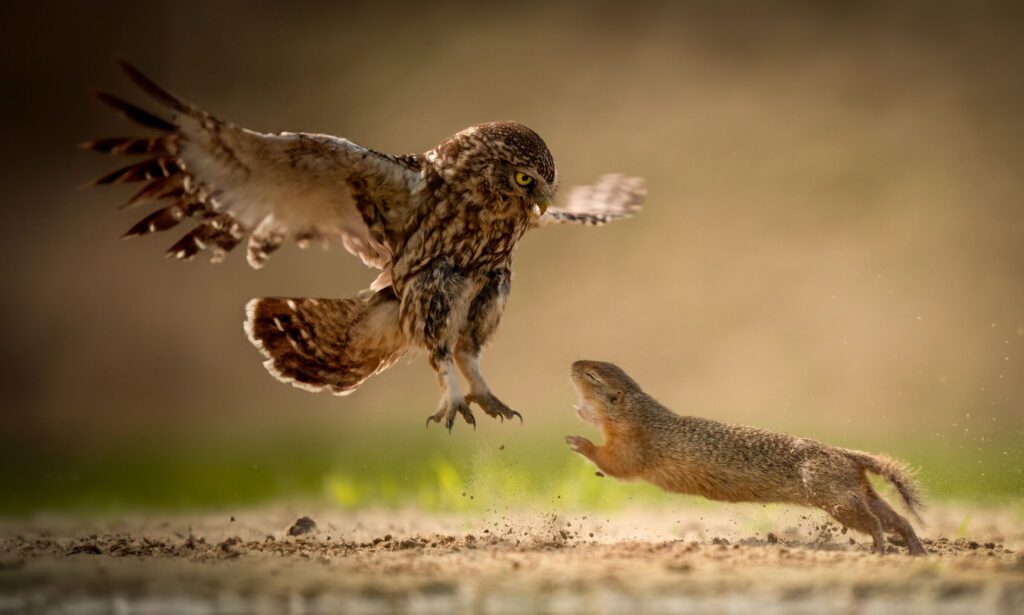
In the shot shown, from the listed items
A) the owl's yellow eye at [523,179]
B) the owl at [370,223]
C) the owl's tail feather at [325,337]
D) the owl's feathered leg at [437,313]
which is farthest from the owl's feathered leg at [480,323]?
the owl's yellow eye at [523,179]

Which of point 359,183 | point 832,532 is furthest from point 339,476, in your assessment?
point 832,532

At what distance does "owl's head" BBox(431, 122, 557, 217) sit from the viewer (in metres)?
5.58

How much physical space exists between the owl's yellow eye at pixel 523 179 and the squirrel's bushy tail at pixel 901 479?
223 centimetres

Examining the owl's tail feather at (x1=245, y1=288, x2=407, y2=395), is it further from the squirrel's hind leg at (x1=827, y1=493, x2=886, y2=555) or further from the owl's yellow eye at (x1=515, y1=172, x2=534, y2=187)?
the squirrel's hind leg at (x1=827, y1=493, x2=886, y2=555)

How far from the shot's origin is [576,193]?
7816 millimetres

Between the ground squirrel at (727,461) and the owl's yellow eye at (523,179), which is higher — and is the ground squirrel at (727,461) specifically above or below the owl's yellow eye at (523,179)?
below

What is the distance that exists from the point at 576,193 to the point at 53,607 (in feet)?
16.5

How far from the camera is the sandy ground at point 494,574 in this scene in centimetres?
354

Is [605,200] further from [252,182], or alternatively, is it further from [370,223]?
[252,182]

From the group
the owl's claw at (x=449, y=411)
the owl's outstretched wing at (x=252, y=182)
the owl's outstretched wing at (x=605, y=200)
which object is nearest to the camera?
the owl's outstretched wing at (x=252, y=182)

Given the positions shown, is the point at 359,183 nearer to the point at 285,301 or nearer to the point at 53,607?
the point at 285,301

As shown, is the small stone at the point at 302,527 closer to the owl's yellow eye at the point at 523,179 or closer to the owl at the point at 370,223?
the owl at the point at 370,223

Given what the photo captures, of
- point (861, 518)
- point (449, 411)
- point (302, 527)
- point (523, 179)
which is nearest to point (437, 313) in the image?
point (449, 411)

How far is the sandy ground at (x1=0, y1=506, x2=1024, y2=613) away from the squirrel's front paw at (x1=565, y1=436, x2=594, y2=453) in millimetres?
498
